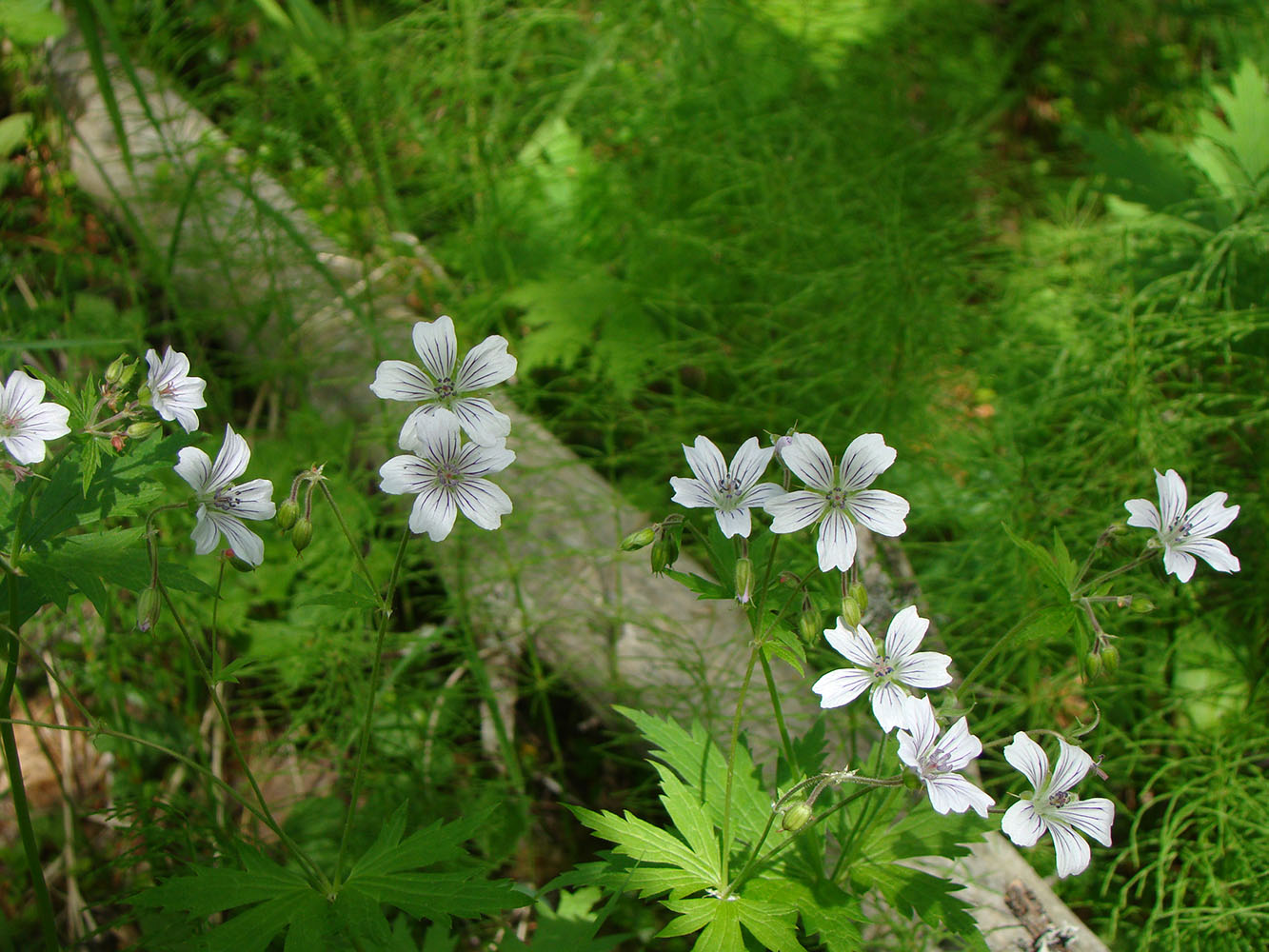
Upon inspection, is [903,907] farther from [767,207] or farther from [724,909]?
[767,207]

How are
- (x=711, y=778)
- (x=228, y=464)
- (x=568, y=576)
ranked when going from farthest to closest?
(x=568, y=576) → (x=711, y=778) → (x=228, y=464)

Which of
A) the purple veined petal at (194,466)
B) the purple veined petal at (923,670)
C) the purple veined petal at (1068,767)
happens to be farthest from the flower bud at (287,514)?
the purple veined petal at (1068,767)

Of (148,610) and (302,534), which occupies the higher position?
(302,534)

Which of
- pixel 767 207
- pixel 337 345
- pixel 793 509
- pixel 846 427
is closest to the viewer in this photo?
pixel 793 509

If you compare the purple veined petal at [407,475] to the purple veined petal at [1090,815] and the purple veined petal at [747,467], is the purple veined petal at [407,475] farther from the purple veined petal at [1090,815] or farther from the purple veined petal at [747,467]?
the purple veined petal at [1090,815]

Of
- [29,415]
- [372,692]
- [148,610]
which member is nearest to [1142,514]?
[372,692]

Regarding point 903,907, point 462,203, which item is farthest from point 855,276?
point 903,907

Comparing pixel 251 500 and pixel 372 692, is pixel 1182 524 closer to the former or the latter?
pixel 372 692
